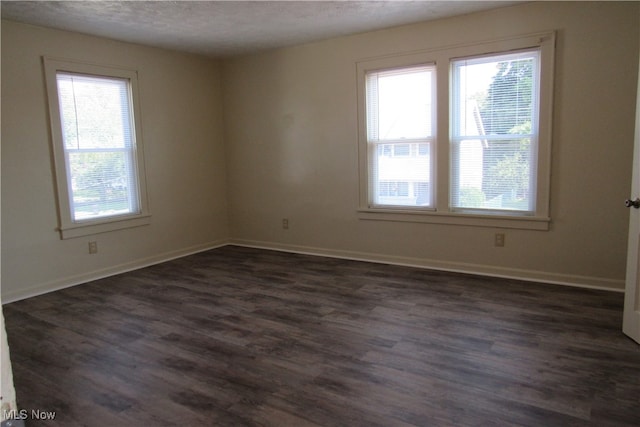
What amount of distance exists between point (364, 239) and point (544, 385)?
2875mm

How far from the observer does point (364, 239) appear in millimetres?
5094

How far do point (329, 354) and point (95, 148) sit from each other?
3.35m

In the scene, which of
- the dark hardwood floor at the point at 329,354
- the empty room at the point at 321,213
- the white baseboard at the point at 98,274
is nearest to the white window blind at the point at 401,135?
the empty room at the point at 321,213

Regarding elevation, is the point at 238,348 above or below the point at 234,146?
below

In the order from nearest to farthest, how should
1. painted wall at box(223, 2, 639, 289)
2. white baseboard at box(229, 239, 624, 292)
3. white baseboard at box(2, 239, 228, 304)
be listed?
1. painted wall at box(223, 2, 639, 289)
2. white baseboard at box(229, 239, 624, 292)
3. white baseboard at box(2, 239, 228, 304)

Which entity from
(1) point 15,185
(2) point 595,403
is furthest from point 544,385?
(1) point 15,185

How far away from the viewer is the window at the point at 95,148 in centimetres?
435

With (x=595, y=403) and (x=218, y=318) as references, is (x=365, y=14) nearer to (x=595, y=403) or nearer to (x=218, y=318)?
(x=218, y=318)

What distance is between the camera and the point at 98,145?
4668 mm

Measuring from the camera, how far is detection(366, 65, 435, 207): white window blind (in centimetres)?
455

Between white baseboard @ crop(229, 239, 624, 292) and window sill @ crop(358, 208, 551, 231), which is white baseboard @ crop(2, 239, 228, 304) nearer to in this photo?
white baseboard @ crop(229, 239, 624, 292)

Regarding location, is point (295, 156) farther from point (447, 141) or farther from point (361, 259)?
point (447, 141)

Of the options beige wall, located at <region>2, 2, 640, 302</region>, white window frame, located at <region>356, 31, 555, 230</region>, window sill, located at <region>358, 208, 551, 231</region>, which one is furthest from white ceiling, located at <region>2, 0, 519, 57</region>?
window sill, located at <region>358, 208, 551, 231</region>

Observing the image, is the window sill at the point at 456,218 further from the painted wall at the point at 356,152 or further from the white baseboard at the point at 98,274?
the white baseboard at the point at 98,274
